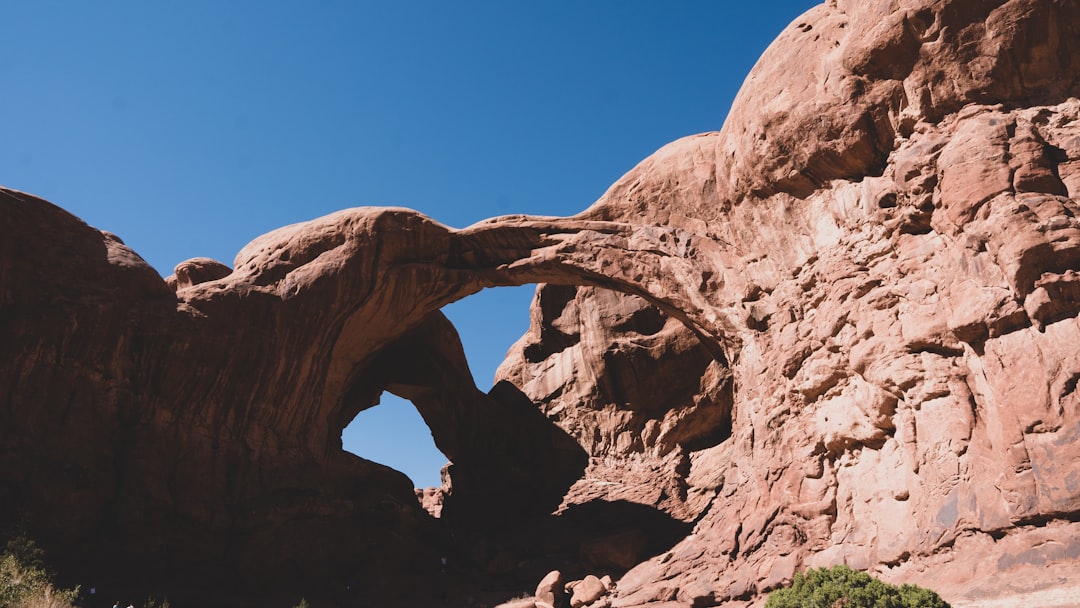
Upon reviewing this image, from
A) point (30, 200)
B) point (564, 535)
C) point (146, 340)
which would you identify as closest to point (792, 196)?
point (564, 535)

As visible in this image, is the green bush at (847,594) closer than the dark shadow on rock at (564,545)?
Yes

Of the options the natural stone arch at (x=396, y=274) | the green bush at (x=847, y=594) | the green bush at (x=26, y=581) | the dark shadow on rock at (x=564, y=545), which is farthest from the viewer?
the dark shadow on rock at (x=564, y=545)

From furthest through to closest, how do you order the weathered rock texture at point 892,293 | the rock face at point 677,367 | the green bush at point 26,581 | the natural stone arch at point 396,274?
the natural stone arch at point 396,274 < the rock face at point 677,367 < the green bush at point 26,581 < the weathered rock texture at point 892,293

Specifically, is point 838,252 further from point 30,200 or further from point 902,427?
point 30,200

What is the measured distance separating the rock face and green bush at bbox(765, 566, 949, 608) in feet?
6.27

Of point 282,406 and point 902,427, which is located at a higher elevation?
point 282,406

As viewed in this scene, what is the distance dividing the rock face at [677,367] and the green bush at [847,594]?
6.27ft

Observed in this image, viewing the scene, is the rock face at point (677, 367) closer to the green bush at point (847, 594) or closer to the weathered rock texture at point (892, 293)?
the weathered rock texture at point (892, 293)

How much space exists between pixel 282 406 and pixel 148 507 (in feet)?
14.4

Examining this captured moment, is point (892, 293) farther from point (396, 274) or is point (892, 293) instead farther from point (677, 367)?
point (396, 274)

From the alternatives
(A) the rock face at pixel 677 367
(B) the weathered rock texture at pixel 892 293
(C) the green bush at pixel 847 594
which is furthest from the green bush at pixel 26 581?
(B) the weathered rock texture at pixel 892 293

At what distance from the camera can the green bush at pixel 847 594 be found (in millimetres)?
10555

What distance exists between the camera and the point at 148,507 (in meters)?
19.8

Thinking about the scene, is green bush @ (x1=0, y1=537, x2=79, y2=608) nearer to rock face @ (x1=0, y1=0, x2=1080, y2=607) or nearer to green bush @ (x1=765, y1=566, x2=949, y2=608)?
rock face @ (x1=0, y1=0, x2=1080, y2=607)
